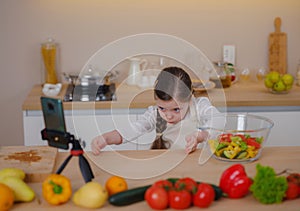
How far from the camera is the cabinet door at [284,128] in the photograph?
3.03 metres

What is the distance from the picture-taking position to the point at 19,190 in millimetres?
1562

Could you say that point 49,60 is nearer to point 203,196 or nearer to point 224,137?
point 224,137

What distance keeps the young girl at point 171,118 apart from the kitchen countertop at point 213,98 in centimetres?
65

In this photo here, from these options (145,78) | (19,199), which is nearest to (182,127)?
(19,199)

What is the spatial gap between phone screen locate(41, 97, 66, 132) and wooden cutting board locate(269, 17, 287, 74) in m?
2.17

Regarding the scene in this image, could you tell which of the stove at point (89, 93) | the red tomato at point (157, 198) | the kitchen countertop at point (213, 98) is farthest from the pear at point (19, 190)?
the stove at point (89, 93)

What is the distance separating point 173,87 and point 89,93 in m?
1.10

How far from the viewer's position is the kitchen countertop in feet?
9.70

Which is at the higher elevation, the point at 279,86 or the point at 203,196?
the point at 279,86

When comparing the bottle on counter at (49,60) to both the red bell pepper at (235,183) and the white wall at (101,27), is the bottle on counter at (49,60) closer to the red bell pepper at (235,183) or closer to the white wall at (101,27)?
the white wall at (101,27)

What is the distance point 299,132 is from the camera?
10.0ft

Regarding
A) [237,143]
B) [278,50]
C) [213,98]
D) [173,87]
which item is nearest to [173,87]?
[173,87]

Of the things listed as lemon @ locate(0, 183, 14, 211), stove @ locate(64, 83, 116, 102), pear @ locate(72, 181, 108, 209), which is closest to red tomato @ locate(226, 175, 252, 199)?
pear @ locate(72, 181, 108, 209)

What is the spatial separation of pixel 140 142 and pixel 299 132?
919mm
